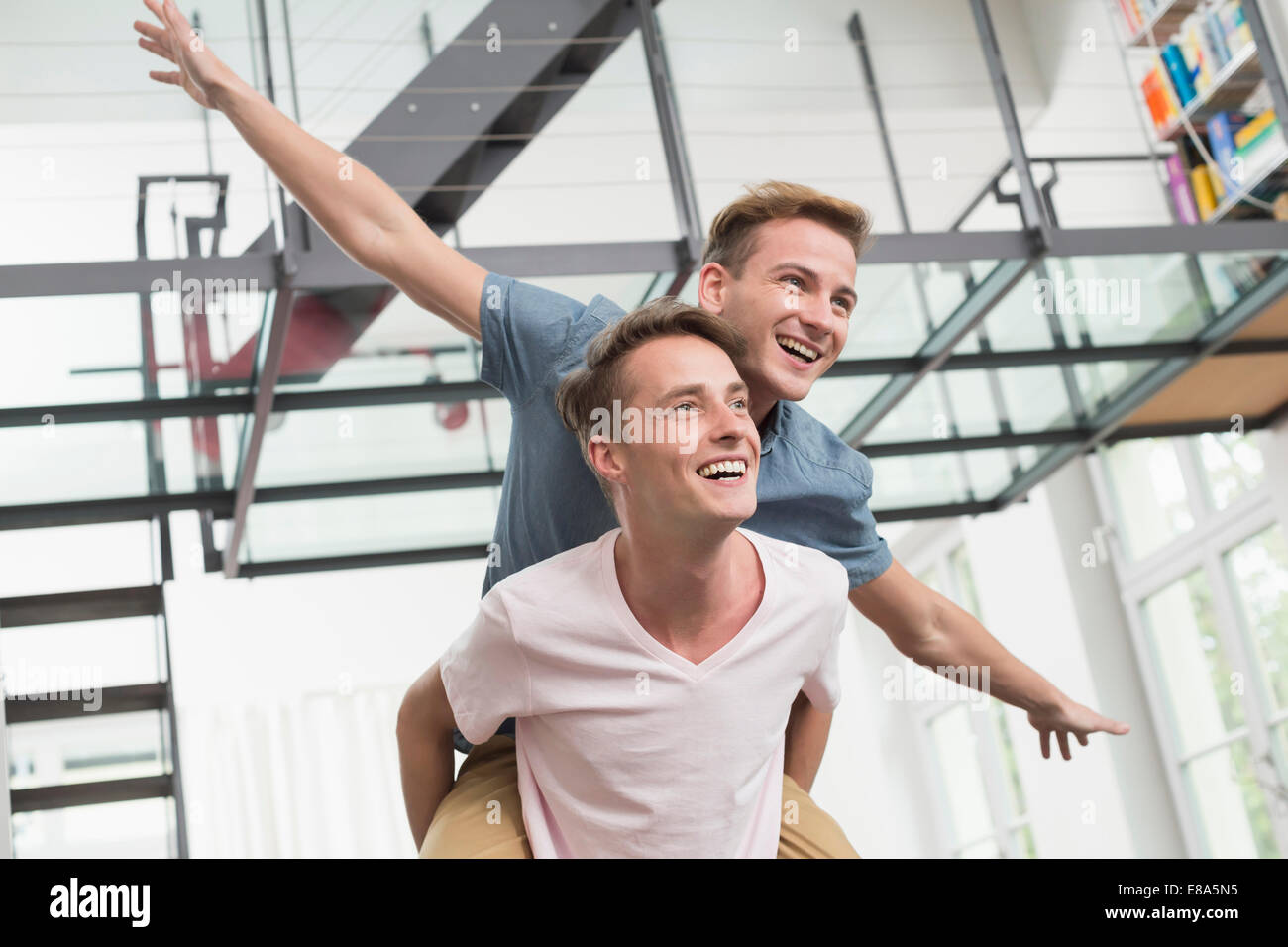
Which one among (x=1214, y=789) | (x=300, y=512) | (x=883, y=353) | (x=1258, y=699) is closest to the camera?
(x=883, y=353)

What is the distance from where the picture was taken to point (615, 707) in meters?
1.27

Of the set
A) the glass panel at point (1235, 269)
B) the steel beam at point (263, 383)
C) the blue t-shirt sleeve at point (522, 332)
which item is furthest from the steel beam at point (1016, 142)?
the blue t-shirt sleeve at point (522, 332)

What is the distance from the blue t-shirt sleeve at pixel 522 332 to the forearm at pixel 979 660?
624 mm

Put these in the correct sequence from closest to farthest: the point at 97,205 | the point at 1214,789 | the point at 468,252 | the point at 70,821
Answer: the point at 468,252 → the point at 97,205 → the point at 1214,789 → the point at 70,821

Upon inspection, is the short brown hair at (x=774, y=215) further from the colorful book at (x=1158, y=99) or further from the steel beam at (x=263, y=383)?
the colorful book at (x=1158, y=99)

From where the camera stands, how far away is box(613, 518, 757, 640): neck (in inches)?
50.0

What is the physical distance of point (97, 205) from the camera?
432 centimetres

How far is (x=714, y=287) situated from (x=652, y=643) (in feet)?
1.93

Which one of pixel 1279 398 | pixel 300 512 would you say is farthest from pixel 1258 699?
pixel 300 512

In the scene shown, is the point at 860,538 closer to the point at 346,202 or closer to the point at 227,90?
the point at 346,202

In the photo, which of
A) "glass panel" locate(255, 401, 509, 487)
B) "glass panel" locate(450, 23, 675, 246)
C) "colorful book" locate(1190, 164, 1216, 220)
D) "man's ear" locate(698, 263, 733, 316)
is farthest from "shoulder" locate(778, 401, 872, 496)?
"glass panel" locate(450, 23, 675, 246)

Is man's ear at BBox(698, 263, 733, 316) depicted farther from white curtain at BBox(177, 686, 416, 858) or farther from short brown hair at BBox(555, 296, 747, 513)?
white curtain at BBox(177, 686, 416, 858)
